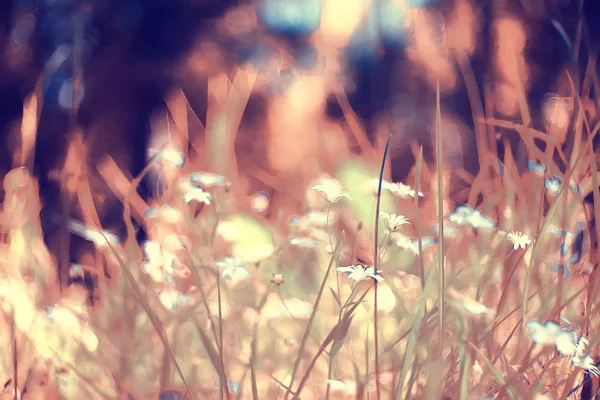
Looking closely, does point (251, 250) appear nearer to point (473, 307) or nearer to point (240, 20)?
point (473, 307)

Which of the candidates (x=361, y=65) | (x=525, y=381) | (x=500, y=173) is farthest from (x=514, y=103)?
(x=525, y=381)

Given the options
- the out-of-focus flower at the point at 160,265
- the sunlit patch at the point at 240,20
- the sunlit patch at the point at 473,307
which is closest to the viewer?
the sunlit patch at the point at 473,307

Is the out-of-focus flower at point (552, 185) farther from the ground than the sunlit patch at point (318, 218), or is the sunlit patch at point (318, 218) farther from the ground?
the out-of-focus flower at point (552, 185)

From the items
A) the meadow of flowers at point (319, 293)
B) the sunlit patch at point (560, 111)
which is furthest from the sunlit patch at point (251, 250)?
the sunlit patch at point (560, 111)

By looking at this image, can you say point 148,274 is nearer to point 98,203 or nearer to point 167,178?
point 167,178

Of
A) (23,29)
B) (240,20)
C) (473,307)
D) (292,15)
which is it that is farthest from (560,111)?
(23,29)

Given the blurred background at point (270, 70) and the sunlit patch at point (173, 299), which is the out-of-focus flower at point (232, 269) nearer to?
the sunlit patch at point (173, 299)

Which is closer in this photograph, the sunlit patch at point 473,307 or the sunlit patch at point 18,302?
the sunlit patch at point 473,307
